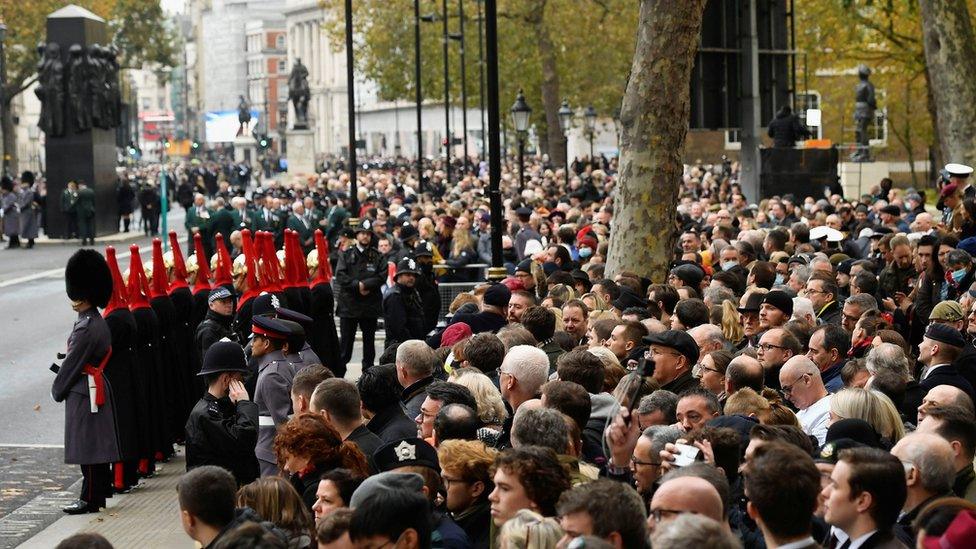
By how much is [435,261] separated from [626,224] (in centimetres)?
354

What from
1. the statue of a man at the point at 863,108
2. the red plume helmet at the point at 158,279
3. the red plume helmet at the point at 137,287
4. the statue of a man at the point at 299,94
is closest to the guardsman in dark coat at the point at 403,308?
the red plume helmet at the point at 158,279

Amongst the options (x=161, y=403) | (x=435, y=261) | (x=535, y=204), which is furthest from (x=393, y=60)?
(x=161, y=403)

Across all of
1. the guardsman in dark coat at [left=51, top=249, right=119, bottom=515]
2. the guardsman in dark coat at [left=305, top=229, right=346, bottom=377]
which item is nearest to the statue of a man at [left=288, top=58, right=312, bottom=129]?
the guardsman in dark coat at [left=305, top=229, right=346, bottom=377]

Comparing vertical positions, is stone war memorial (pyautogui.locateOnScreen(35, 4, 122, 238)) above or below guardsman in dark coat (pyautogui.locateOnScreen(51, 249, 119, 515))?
above

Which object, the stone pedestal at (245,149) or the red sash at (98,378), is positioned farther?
the stone pedestal at (245,149)

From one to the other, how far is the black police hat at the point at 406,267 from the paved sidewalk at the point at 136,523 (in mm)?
4837

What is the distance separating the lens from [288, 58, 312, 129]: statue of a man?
66000 mm

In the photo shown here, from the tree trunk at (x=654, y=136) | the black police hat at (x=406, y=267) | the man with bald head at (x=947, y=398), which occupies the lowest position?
the man with bald head at (x=947, y=398)

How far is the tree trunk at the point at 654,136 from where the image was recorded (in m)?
17.3

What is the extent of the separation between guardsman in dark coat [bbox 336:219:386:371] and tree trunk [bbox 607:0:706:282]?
262 centimetres

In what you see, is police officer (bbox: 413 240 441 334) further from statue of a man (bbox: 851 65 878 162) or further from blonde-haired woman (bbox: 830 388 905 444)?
statue of a man (bbox: 851 65 878 162)

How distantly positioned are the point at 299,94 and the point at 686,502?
202 ft

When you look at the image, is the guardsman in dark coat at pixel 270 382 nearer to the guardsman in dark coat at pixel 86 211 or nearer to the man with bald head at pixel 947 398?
the man with bald head at pixel 947 398

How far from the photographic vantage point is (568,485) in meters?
6.50
